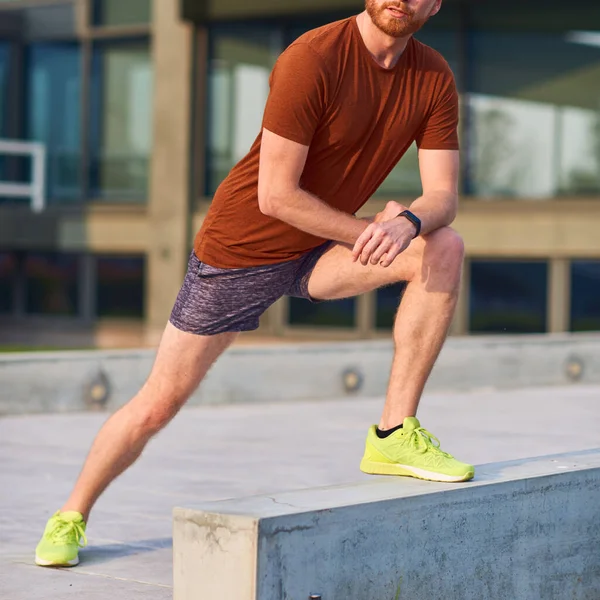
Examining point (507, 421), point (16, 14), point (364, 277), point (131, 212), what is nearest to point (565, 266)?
point (131, 212)

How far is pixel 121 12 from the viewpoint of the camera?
22703mm

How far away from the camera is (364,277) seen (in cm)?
465

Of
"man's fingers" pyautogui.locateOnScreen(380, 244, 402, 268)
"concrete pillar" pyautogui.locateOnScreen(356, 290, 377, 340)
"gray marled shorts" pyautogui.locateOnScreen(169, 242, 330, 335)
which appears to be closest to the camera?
"man's fingers" pyautogui.locateOnScreen(380, 244, 402, 268)

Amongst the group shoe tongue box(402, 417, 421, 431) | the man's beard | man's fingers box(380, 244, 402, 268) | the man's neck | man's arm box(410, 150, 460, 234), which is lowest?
shoe tongue box(402, 417, 421, 431)

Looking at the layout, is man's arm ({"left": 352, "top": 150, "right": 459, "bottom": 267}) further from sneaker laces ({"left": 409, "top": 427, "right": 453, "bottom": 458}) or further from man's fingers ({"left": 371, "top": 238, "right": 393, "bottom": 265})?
sneaker laces ({"left": 409, "top": 427, "right": 453, "bottom": 458})

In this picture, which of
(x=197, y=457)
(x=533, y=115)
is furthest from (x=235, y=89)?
(x=197, y=457)

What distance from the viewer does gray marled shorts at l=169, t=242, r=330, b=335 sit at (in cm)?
465

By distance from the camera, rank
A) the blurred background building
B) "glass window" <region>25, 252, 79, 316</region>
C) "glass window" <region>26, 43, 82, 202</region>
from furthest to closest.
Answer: "glass window" <region>25, 252, 79, 316</region> → "glass window" <region>26, 43, 82, 202</region> → the blurred background building

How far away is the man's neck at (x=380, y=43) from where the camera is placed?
176 inches

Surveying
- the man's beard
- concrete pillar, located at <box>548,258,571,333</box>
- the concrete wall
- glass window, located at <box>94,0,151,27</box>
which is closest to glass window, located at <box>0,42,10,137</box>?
glass window, located at <box>94,0,151,27</box>

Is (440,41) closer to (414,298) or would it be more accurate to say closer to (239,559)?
(414,298)

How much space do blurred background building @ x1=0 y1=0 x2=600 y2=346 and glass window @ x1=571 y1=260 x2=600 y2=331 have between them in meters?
0.03

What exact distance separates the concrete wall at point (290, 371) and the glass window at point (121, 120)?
38.6 ft

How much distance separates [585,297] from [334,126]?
15.1 m
